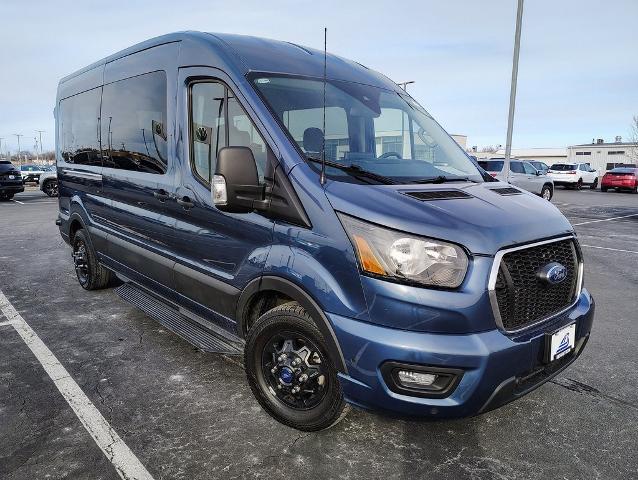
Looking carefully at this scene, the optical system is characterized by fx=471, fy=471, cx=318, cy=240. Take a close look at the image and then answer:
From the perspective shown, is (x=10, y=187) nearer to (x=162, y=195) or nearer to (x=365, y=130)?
(x=162, y=195)

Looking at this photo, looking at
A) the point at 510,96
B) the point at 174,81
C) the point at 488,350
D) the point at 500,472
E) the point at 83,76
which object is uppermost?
the point at 510,96

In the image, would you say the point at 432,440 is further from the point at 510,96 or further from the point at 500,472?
the point at 510,96

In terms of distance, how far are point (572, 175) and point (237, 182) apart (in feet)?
97.4

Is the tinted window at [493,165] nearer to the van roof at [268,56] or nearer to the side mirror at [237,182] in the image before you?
the van roof at [268,56]

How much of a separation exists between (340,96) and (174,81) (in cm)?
121

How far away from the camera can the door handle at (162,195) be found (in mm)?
3465

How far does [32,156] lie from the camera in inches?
5027

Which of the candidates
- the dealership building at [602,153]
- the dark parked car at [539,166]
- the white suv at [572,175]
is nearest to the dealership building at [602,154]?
the dealership building at [602,153]

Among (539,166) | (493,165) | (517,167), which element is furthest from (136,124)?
(539,166)

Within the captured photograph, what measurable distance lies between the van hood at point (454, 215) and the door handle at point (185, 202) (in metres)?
1.22

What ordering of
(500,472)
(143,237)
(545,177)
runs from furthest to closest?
(545,177) < (143,237) < (500,472)

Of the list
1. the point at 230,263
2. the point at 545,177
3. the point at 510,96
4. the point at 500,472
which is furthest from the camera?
the point at 545,177

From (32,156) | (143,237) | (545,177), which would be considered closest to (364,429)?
(143,237)

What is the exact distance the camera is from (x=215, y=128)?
3.09 meters
